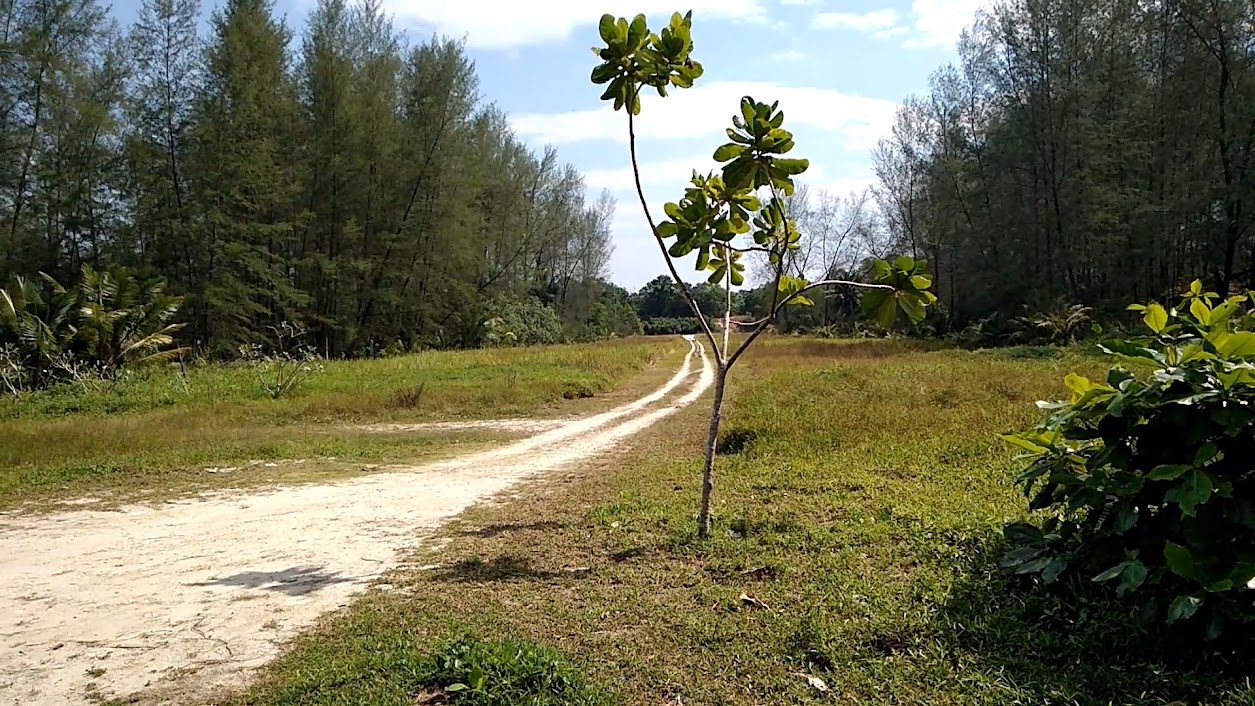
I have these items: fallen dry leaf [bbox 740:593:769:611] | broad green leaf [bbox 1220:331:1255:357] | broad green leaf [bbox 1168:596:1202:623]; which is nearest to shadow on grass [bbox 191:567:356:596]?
fallen dry leaf [bbox 740:593:769:611]

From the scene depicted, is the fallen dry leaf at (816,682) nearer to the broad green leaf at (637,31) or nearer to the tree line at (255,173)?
the broad green leaf at (637,31)

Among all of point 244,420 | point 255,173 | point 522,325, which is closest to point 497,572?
point 244,420

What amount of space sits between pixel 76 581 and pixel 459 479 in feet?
12.0

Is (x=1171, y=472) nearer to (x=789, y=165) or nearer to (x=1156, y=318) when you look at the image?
(x=1156, y=318)

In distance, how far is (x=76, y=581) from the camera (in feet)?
15.3

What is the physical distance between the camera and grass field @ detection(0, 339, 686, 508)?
809 centimetres

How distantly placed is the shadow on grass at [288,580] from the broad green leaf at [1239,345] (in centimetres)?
452

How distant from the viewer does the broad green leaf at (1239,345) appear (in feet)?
9.75

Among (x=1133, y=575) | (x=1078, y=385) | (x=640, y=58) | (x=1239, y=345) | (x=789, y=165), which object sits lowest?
(x=1133, y=575)

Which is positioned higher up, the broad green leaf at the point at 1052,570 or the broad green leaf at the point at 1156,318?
the broad green leaf at the point at 1156,318

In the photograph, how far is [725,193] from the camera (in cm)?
513

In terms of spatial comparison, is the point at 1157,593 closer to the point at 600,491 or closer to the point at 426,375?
the point at 600,491

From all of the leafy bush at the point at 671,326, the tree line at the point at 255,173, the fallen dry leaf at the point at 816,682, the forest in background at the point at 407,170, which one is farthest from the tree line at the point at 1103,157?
the leafy bush at the point at 671,326

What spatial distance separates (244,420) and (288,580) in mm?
8294
